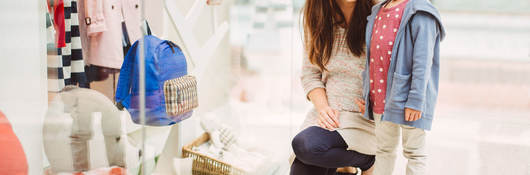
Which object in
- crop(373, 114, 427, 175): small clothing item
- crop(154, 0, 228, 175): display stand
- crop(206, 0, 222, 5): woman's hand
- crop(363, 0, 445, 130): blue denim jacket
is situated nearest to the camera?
crop(363, 0, 445, 130): blue denim jacket

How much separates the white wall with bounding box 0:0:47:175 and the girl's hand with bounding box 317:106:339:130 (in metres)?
0.94

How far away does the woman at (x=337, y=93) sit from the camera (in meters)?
1.49

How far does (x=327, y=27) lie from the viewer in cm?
153

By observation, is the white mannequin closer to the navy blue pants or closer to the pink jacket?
the pink jacket

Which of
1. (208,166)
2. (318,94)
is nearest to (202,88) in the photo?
(208,166)

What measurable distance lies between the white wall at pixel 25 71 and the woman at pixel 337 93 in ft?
2.88

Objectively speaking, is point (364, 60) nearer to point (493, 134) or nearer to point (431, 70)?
point (431, 70)

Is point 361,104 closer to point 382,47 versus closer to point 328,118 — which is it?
point 328,118

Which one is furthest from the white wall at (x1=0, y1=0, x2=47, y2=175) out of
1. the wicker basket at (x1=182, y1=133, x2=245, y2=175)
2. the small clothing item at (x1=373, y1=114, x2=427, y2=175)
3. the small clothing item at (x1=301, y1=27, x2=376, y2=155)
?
the small clothing item at (x1=373, y1=114, x2=427, y2=175)

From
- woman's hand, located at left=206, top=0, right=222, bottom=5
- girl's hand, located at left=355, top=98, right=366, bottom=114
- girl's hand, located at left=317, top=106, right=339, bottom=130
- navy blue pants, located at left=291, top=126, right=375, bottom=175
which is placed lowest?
navy blue pants, located at left=291, top=126, right=375, bottom=175

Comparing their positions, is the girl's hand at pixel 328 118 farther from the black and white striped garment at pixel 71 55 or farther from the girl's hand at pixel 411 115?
the black and white striped garment at pixel 71 55

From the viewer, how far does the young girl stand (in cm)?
121

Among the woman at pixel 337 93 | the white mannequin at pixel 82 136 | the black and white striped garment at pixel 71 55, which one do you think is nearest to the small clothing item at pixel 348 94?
the woman at pixel 337 93

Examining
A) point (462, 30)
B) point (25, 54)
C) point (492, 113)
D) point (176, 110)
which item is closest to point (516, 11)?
point (462, 30)
